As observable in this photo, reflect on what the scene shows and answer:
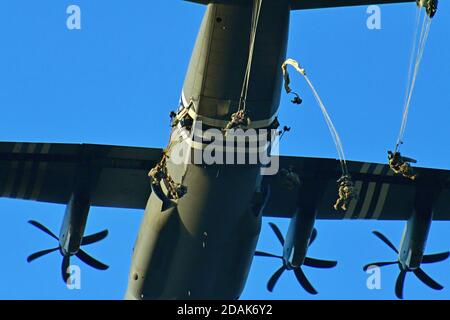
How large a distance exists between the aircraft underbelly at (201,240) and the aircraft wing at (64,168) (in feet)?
6.96

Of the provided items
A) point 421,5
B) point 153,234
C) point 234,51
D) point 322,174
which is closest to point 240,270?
point 153,234

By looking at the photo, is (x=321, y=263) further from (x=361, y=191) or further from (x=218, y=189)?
(x=218, y=189)

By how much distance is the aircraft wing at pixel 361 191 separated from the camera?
96.4 feet

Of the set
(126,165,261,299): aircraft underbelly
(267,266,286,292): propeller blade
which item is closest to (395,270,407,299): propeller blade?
(267,266,286,292): propeller blade

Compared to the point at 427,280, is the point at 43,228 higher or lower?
higher

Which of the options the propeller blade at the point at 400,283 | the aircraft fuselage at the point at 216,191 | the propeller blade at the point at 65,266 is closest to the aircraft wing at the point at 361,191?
the propeller blade at the point at 400,283

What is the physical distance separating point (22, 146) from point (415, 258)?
11183 mm

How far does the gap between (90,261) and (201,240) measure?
403 cm

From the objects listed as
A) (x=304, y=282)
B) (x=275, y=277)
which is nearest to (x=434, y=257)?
(x=304, y=282)

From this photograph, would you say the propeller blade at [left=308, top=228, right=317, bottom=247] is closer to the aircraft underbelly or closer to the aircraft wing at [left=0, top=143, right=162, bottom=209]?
the aircraft underbelly

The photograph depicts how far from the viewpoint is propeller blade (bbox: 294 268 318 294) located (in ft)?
95.6

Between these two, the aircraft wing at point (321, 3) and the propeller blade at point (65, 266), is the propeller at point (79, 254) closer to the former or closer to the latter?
the propeller blade at point (65, 266)

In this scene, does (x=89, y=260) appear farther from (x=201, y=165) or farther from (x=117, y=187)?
(x=201, y=165)

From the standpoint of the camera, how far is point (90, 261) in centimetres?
2838
